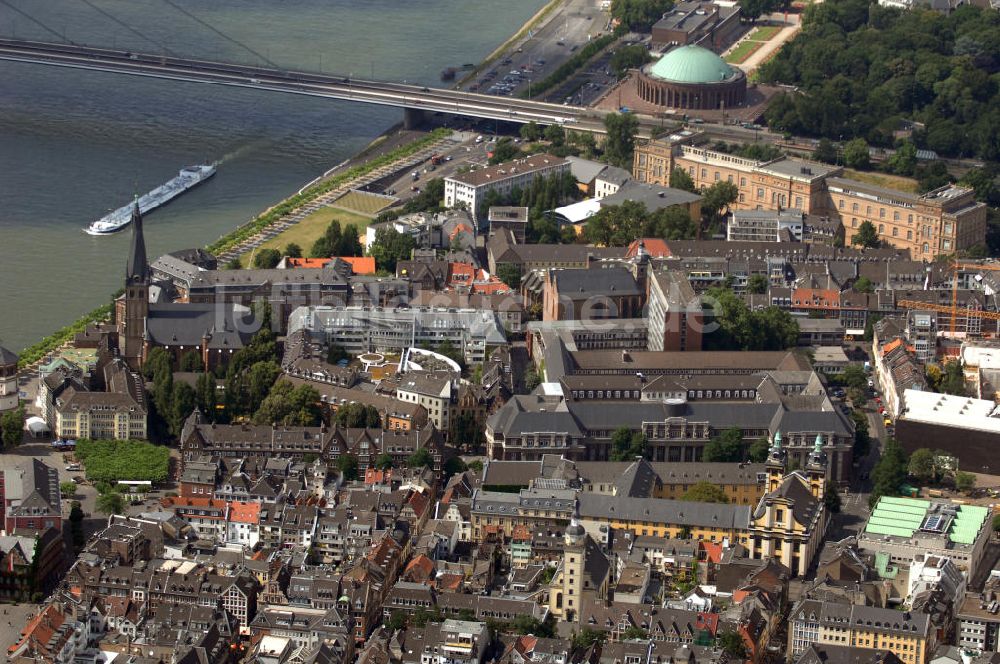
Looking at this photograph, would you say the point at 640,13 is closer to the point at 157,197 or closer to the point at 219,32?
the point at 219,32

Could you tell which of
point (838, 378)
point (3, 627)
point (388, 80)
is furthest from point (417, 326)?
point (388, 80)

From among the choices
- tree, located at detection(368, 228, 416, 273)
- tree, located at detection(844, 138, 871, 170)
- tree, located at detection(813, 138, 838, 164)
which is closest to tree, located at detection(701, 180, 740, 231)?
tree, located at detection(813, 138, 838, 164)

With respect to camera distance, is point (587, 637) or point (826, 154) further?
point (826, 154)

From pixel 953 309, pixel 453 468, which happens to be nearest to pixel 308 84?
pixel 953 309

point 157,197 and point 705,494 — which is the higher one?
point 157,197

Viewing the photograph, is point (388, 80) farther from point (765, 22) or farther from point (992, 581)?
point (992, 581)

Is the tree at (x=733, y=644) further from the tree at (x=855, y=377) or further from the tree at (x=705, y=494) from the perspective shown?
the tree at (x=855, y=377)
